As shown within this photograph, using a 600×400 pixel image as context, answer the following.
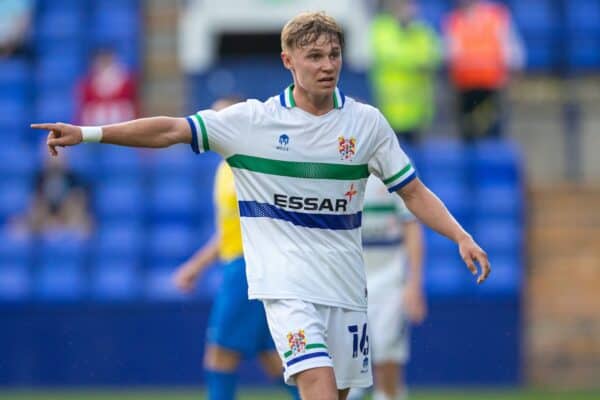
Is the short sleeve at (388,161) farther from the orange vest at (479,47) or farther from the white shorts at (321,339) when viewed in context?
the orange vest at (479,47)

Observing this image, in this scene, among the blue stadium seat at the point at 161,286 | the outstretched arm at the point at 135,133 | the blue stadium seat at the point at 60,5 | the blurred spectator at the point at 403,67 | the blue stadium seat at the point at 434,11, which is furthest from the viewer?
the blue stadium seat at the point at 60,5

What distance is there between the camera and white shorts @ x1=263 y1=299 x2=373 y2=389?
672cm

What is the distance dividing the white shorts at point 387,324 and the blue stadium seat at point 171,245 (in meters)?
4.76

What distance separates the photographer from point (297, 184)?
6.93 m

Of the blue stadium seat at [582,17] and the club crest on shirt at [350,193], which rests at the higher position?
the blue stadium seat at [582,17]

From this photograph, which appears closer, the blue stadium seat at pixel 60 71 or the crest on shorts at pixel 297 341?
the crest on shorts at pixel 297 341

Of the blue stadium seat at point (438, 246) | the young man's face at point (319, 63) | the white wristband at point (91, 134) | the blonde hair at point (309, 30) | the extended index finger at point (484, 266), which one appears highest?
the blonde hair at point (309, 30)

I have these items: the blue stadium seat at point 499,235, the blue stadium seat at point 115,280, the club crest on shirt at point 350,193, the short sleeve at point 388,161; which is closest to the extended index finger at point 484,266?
the short sleeve at point 388,161

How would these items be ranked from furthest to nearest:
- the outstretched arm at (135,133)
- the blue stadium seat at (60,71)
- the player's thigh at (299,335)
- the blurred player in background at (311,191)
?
1. the blue stadium seat at (60,71)
2. the blurred player in background at (311,191)
3. the player's thigh at (299,335)
4. the outstretched arm at (135,133)

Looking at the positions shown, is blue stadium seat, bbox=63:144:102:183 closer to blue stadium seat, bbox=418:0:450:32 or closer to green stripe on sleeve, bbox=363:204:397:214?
blue stadium seat, bbox=418:0:450:32

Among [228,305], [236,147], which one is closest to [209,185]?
[228,305]

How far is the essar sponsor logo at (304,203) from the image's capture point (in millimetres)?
6926

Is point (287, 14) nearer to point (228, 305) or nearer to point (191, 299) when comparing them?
point (191, 299)

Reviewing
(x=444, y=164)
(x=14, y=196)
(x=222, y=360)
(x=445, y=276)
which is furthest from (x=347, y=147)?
(x=14, y=196)
